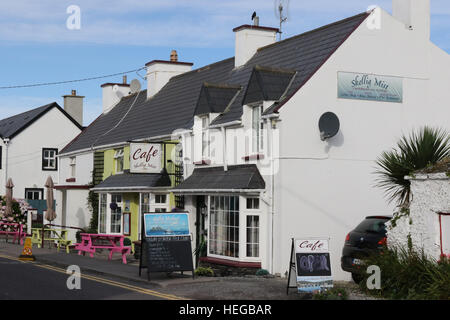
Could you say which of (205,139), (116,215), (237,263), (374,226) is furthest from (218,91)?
(116,215)

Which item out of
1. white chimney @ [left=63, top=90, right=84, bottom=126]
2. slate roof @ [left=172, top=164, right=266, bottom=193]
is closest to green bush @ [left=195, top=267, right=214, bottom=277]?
slate roof @ [left=172, top=164, right=266, bottom=193]

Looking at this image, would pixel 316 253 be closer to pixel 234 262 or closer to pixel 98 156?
pixel 234 262

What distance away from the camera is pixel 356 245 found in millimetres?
16078

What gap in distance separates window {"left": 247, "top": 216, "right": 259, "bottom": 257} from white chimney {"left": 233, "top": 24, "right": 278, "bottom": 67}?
783cm

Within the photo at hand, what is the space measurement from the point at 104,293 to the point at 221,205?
721cm

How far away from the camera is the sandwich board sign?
13984 millimetres

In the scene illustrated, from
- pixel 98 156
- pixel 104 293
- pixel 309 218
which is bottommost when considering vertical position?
pixel 104 293

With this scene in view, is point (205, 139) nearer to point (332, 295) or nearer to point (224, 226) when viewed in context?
point (224, 226)

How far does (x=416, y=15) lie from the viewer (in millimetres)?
21234

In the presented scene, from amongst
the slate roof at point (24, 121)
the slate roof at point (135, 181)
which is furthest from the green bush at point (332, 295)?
the slate roof at point (24, 121)

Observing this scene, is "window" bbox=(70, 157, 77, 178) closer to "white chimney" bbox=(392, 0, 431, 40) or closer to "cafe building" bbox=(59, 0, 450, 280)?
"cafe building" bbox=(59, 0, 450, 280)

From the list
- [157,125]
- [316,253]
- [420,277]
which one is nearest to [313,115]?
[316,253]

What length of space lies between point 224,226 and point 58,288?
6.88 m

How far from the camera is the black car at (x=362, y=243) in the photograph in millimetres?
15711
